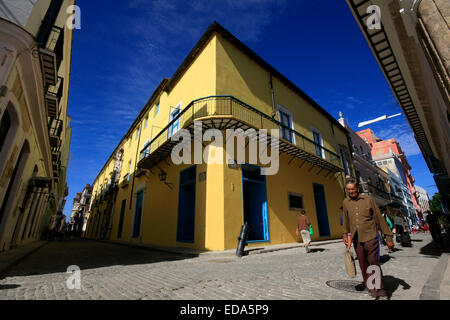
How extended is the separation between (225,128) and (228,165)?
5.06 feet

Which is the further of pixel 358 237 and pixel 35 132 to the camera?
pixel 35 132

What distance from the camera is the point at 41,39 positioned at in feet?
18.8

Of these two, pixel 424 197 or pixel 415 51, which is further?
pixel 424 197

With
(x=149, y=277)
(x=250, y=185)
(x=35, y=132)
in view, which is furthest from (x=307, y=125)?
(x=35, y=132)

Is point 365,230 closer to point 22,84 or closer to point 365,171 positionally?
point 22,84

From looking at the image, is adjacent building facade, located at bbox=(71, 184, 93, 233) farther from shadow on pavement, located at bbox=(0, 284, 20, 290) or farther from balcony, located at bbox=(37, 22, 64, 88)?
shadow on pavement, located at bbox=(0, 284, 20, 290)

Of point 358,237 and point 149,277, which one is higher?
point 358,237

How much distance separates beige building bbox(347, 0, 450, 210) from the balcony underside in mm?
4388

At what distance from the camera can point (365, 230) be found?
103 inches

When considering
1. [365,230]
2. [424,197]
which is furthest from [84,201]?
[424,197]

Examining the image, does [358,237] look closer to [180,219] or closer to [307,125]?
[180,219]

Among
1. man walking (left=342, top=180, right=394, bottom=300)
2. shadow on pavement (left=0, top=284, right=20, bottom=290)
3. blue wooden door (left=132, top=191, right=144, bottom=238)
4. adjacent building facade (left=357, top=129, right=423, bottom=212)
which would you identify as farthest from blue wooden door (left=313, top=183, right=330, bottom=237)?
adjacent building facade (left=357, top=129, right=423, bottom=212)

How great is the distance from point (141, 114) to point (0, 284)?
54.6 feet

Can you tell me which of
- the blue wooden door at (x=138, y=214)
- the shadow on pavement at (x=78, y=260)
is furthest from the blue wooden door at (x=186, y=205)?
the blue wooden door at (x=138, y=214)
